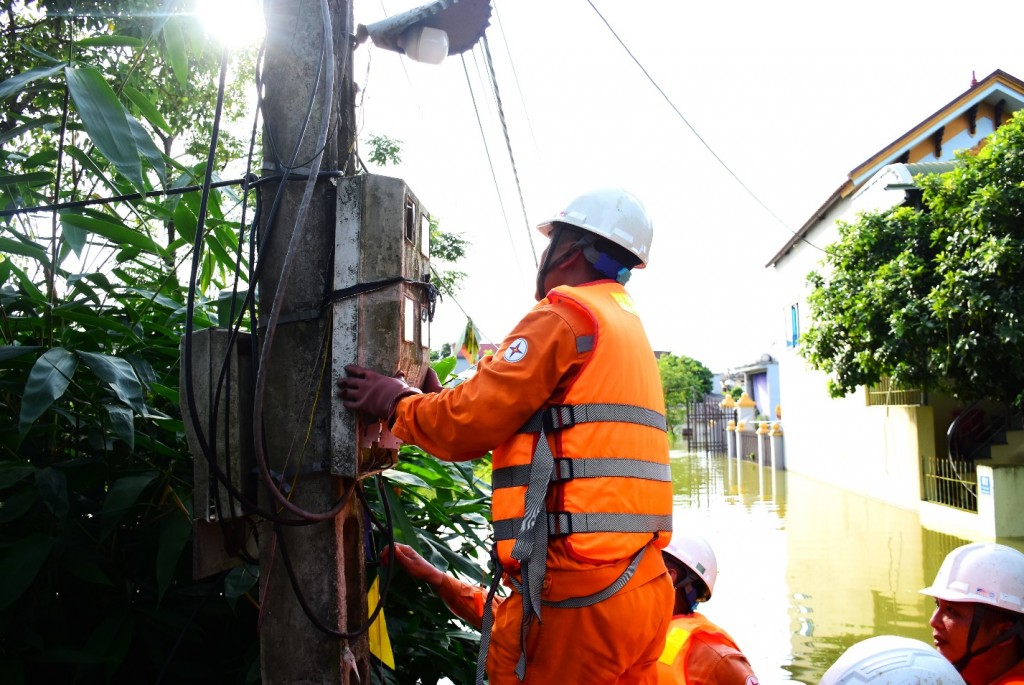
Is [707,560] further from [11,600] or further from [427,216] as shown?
[11,600]

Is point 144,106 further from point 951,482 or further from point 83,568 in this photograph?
point 951,482

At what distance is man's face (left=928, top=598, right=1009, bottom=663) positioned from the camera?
3.35 m

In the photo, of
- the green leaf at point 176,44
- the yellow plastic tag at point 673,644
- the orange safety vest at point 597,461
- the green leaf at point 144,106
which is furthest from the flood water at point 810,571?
the green leaf at point 176,44

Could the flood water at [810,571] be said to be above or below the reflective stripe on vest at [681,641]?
below

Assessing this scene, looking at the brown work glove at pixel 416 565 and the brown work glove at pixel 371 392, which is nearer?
the brown work glove at pixel 371 392

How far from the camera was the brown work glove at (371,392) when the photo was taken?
7.49 feet

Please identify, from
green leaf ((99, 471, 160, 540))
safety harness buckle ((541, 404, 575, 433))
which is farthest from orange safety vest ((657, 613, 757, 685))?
green leaf ((99, 471, 160, 540))

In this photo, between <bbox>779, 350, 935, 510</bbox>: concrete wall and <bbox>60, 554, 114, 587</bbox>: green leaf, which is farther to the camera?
<bbox>779, 350, 935, 510</bbox>: concrete wall

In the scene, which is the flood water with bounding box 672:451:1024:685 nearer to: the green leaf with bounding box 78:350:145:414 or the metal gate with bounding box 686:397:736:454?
the green leaf with bounding box 78:350:145:414

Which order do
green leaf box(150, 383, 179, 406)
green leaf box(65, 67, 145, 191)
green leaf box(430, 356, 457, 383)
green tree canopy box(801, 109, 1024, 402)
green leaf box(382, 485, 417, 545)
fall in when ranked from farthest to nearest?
green tree canopy box(801, 109, 1024, 402)
green leaf box(430, 356, 457, 383)
green leaf box(382, 485, 417, 545)
green leaf box(150, 383, 179, 406)
green leaf box(65, 67, 145, 191)

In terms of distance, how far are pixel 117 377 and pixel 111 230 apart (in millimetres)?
735

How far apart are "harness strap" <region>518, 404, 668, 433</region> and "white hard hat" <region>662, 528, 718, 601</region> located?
49.6 inches

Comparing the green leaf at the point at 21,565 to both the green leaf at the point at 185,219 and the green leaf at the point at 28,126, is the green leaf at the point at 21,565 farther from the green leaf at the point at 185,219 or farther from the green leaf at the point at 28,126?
the green leaf at the point at 28,126

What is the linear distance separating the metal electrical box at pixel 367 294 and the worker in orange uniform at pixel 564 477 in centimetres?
6
